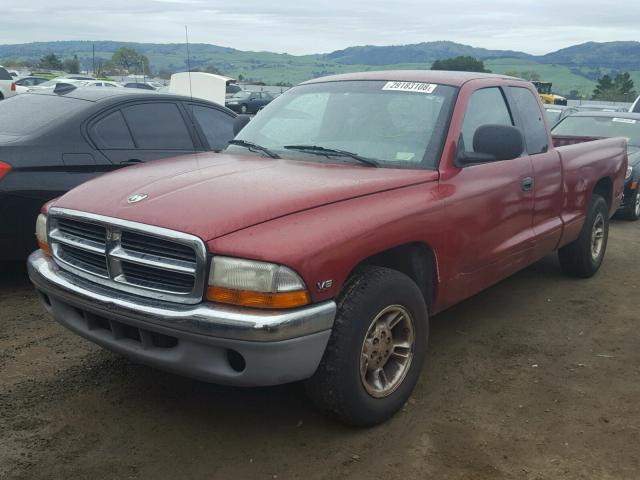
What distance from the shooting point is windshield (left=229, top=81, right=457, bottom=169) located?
12.5 ft

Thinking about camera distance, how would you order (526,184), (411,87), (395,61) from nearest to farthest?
(411,87), (526,184), (395,61)

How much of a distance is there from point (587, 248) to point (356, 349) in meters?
3.61

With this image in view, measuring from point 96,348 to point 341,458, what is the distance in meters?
1.91

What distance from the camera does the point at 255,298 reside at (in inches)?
107

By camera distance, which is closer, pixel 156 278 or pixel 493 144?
pixel 156 278

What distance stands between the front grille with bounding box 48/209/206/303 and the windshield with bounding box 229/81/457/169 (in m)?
1.28

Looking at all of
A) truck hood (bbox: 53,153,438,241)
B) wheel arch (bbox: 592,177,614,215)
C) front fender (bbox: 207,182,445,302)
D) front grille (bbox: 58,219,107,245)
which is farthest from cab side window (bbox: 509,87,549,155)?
front grille (bbox: 58,219,107,245)

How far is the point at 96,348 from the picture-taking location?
13.6 feet

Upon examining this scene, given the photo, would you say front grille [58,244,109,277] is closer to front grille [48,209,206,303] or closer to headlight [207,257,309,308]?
front grille [48,209,206,303]

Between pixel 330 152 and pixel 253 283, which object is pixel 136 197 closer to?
pixel 253 283

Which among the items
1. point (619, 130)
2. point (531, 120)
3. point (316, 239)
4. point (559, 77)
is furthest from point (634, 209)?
point (559, 77)

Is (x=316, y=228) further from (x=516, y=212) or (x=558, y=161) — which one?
(x=558, y=161)

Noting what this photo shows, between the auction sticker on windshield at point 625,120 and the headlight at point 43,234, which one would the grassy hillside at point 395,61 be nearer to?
the auction sticker on windshield at point 625,120

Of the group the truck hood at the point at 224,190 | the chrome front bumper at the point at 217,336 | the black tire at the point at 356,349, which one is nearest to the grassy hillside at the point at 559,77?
the truck hood at the point at 224,190
